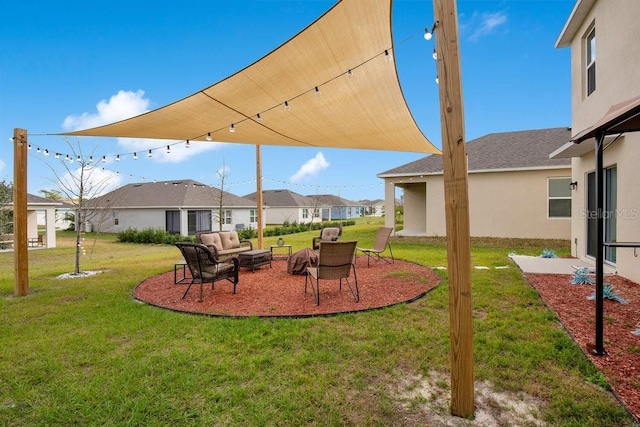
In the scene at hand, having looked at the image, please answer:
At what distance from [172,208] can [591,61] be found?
21486 millimetres

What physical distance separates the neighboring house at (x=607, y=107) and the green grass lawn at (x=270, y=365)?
2511 mm

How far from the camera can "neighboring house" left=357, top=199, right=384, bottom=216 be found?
2245 inches

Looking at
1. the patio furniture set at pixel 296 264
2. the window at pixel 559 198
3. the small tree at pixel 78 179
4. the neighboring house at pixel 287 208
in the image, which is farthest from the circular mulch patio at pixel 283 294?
the neighboring house at pixel 287 208

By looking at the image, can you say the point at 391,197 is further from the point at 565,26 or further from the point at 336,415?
the point at 336,415

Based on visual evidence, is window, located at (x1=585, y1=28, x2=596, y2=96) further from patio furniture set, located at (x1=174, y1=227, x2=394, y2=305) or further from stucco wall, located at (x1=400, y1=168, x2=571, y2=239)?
patio furniture set, located at (x1=174, y1=227, x2=394, y2=305)

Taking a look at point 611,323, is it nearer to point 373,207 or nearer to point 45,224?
point 45,224

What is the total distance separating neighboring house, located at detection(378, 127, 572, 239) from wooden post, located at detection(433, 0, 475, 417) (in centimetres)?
1167

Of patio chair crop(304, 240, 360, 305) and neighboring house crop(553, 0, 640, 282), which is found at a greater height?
neighboring house crop(553, 0, 640, 282)

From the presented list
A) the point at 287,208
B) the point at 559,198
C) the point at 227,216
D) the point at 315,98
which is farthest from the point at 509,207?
the point at 287,208

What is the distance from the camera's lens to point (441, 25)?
2.11 meters

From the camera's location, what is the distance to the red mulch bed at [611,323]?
8.10ft

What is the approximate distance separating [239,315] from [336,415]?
2.36m

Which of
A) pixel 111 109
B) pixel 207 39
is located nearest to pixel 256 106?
pixel 207 39

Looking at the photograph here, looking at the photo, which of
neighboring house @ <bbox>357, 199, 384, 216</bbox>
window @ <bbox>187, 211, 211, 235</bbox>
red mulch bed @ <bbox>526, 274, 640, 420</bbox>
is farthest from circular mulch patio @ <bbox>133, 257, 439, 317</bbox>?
neighboring house @ <bbox>357, 199, 384, 216</bbox>
